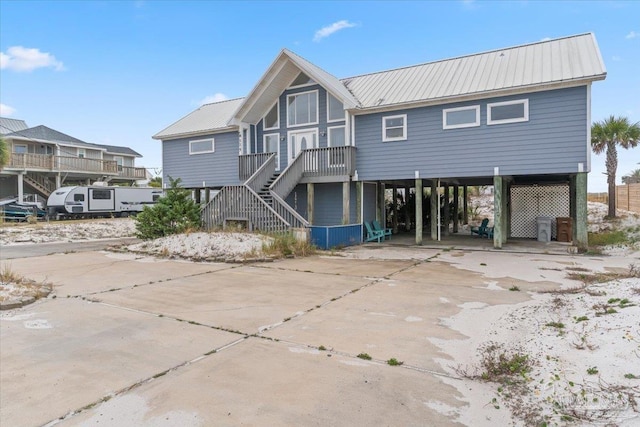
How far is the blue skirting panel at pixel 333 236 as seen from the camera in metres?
13.7

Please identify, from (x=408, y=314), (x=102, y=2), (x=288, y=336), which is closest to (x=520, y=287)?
(x=408, y=314)

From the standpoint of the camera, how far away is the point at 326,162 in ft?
53.1

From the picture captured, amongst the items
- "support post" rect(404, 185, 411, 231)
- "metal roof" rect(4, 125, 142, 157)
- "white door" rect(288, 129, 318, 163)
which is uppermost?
"metal roof" rect(4, 125, 142, 157)

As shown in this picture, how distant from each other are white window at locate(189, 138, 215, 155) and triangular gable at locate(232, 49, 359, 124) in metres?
2.65

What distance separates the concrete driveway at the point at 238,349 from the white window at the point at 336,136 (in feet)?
30.0

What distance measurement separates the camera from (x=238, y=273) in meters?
9.30

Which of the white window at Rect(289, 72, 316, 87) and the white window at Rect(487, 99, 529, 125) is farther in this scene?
the white window at Rect(289, 72, 316, 87)

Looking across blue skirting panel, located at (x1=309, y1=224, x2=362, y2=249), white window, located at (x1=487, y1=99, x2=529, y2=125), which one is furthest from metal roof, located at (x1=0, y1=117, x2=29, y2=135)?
white window, located at (x1=487, y1=99, x2=529, y2=125)

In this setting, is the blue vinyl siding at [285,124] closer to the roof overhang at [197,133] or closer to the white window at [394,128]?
the roof overhang at [197,133]

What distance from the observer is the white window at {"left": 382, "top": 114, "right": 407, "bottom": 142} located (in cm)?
1491

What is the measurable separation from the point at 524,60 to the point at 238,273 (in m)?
12.8

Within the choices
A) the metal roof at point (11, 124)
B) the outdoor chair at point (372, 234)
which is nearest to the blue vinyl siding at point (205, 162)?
the outdoor chair at point (372, 234)

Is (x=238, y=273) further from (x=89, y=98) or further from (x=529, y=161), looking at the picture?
(x=89, y=98)

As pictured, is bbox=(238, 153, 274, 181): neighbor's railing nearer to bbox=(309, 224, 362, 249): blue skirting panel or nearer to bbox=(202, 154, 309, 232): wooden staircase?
bbox=(202, 154, 309, 232): wooden staircase
